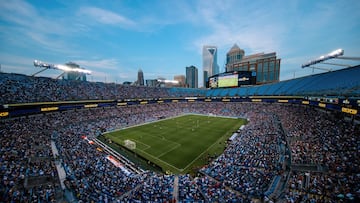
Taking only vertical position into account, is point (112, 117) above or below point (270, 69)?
below

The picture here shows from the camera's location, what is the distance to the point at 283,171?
15.1 m

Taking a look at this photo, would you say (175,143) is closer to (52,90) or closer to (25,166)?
(25,166)

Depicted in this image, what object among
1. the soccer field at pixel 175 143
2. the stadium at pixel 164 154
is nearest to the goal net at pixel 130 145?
the stadium at pixel 164 154

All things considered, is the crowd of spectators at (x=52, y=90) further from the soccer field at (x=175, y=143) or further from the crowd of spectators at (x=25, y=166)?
the soccer field at (x=175, y=143)

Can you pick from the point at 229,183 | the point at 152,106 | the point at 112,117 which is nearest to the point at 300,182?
the point at 229,183

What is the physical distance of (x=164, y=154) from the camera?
22.6m

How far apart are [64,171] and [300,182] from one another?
77.2ft

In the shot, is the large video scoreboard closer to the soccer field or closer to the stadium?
the stadium

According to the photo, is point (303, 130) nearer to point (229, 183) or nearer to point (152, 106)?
point (229, 183)

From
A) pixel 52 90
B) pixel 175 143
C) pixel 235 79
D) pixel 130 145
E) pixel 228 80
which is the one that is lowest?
pixel 175 143

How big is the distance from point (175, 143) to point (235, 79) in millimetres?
40730

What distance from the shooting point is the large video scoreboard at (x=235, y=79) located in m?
54.4

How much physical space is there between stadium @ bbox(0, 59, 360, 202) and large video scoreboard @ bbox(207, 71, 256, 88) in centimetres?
1498

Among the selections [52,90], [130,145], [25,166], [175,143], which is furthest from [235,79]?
[25,166]
